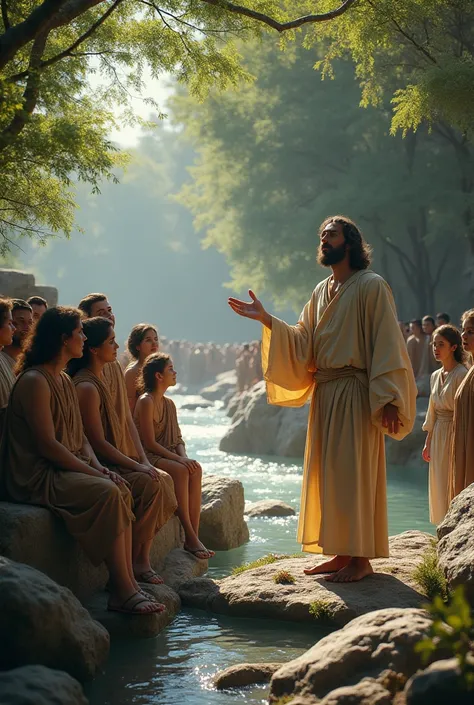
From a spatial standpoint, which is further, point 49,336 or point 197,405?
point 197,405

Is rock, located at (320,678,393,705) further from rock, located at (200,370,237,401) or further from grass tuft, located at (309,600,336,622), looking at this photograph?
rock, located at (200,370,237,401)

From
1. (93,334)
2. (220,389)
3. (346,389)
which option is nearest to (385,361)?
→ (346,389)

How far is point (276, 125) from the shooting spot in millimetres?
33156

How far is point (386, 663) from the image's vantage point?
4.22 m

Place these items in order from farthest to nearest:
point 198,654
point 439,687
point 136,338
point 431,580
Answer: point 136,338 → point 431,580 → point 198,654 → point 439,687

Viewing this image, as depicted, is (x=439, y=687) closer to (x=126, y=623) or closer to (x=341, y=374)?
(x=126, y=623)

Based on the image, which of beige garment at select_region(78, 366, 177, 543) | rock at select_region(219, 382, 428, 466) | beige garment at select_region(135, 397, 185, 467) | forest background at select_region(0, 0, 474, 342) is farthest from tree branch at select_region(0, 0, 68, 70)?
rock at select_region(219, 382, 428, 466)

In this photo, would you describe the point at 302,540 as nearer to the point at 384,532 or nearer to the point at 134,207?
the point at 384,532

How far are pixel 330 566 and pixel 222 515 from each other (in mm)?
2423

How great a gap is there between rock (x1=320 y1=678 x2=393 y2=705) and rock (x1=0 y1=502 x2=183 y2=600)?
2082mm

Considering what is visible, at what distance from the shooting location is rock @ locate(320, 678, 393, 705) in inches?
156

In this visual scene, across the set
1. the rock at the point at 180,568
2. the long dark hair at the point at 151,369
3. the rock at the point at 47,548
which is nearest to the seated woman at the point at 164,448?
the long dark hair at the point at 151,369

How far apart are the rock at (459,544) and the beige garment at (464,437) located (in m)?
1.12

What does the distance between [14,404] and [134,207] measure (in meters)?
110
